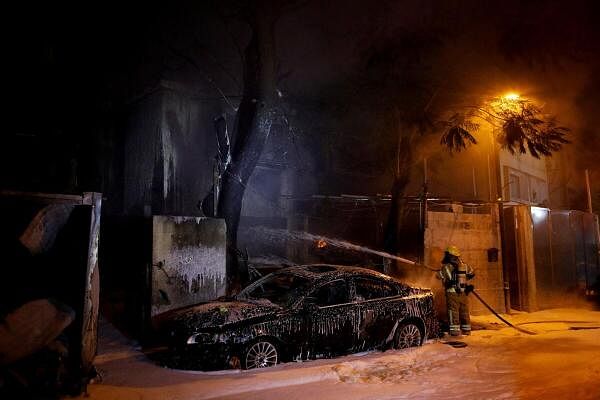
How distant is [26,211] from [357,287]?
5137mm

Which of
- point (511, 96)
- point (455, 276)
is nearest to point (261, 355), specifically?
point (455, 276)

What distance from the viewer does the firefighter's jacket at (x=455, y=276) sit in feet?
31.5

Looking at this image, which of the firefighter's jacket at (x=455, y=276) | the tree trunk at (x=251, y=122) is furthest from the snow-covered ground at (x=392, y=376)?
the tree trunk at (x=251, y=122)

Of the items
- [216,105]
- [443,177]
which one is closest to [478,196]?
[443,177]

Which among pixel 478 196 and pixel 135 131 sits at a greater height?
pixel 135 131

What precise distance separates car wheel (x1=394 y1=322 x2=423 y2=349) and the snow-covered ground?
23cm

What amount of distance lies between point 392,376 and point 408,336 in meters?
1.93

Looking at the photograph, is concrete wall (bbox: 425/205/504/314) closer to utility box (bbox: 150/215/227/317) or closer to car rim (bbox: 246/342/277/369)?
utility box (bbox: 150/215/227/317)

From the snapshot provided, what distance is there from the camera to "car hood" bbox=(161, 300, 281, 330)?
6.31m

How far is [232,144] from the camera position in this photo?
10438 mm

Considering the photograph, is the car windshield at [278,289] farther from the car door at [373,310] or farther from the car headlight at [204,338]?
the car headlight at [204,338]

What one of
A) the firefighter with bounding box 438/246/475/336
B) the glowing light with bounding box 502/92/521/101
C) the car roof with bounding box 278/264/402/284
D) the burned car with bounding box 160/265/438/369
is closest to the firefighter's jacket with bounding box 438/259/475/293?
the firefighter with bounding box 438/246/475/336

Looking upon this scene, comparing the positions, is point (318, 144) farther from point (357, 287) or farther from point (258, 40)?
point (357, 287)

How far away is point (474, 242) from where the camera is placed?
41.2ft
